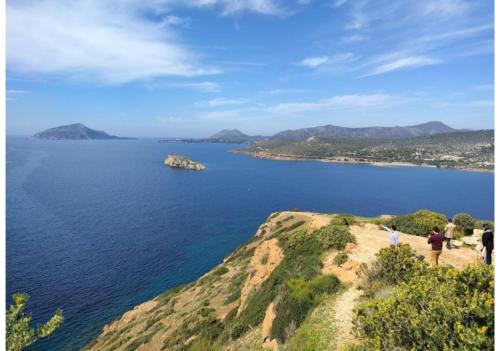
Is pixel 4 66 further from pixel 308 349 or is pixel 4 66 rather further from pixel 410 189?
pixel 410 189

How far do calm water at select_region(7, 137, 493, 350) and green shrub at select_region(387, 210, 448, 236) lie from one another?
30313mm

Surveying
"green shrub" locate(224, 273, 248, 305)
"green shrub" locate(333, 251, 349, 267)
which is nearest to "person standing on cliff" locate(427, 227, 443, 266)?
"green shrub" locate(333, 251, 349, 267)

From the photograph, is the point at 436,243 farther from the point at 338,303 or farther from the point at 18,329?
the point at 18,329

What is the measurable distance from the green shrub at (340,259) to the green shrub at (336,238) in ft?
4.48

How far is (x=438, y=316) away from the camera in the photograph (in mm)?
7008

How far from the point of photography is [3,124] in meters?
4.79

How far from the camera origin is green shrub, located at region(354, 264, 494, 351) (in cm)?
635

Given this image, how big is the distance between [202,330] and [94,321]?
833 inches

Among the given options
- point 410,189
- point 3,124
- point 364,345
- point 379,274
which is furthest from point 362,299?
point 410,189

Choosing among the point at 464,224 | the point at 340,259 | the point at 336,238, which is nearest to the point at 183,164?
the point at 464,224

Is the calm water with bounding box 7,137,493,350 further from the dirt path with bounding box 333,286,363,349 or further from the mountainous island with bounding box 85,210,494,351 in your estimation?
the dirt path with bounding box 333,286,363,349

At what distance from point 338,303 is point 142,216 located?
229 ft

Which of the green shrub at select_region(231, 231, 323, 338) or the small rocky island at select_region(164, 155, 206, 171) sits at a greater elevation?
the small rocky island at select_region(164, 155, 206, 171)

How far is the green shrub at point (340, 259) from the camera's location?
15.8 m
